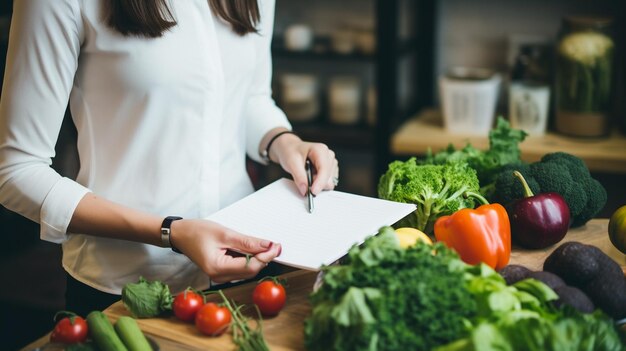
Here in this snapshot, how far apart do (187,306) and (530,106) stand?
6.14 feet

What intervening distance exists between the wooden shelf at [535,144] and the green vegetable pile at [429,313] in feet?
4.53

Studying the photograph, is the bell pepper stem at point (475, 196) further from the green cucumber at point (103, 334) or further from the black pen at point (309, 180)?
the green cucumber at point (103, 334)

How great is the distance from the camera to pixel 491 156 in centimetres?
177

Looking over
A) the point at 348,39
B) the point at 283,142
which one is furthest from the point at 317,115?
the point at 283,142

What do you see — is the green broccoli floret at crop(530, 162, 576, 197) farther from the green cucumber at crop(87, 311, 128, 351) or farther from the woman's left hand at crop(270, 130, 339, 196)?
the green cucumber at crop(87, 311, 128, 351)

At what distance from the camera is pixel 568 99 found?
8.57ft

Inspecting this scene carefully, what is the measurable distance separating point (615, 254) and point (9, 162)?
1.26 m

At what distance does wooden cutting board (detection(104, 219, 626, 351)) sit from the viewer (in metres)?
1.17

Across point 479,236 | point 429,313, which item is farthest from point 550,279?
point 429,313

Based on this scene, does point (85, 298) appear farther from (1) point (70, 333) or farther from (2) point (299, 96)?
(2) point (299, 96)

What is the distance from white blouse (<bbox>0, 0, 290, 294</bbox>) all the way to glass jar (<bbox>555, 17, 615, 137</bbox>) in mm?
1395

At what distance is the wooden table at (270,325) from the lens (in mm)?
1174

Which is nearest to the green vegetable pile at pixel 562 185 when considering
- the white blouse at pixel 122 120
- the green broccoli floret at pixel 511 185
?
the green broccoli floret at pixel 511 185

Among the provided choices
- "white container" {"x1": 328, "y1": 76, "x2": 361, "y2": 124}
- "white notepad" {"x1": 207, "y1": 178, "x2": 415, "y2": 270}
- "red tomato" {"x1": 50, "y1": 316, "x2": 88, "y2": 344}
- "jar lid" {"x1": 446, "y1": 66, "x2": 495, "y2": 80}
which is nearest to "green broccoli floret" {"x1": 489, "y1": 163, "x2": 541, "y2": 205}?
"white notepad" {"x1": 207, "y1": 178, "x2": 415, "y2": 270}
